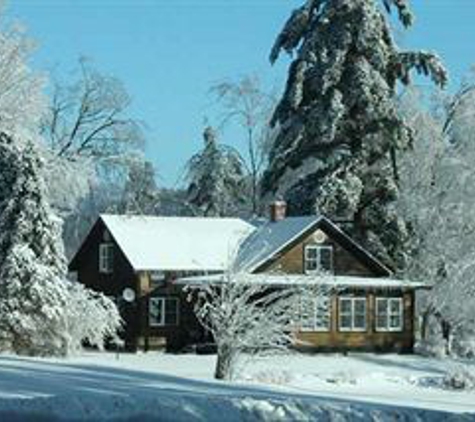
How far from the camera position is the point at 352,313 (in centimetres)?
Answer: 5009

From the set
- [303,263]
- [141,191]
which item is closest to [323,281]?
[303,263]

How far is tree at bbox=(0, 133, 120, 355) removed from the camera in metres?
37.6

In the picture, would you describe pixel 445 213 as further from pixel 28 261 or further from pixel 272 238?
pixel 28 261

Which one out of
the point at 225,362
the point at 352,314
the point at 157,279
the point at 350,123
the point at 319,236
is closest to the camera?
the point at 225,362

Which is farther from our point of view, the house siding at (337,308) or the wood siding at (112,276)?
Result: the wood siding at (112,276)

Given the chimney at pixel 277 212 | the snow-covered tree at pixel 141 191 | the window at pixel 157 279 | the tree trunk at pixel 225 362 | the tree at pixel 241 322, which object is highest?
the snow-covered tree at pixel 141 191

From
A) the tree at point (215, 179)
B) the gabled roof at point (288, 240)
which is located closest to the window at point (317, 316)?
the gabled roof at point (288, 240)

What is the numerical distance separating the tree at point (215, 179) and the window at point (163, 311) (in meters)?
25.9

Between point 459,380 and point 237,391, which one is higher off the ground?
point 459,380

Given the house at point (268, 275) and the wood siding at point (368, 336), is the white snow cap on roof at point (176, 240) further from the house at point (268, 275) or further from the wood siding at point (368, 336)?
the wood siding at point (368, 336)

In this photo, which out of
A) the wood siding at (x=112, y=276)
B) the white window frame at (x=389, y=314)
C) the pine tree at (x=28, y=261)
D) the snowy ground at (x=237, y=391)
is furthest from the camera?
the white window frame at (x=389, y=314)

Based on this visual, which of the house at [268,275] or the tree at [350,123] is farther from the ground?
the tree at [350,123]

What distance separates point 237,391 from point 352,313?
26.9 metres

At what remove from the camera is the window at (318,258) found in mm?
50906
